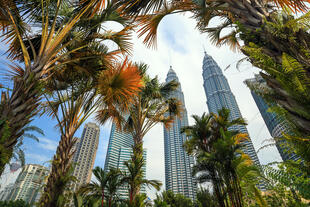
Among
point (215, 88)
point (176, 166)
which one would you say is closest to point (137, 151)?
point (176, 166)

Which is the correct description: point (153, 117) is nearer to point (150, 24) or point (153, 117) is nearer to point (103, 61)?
point (103, 61)

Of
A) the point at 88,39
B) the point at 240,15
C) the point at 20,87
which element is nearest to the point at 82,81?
the point at 88,39

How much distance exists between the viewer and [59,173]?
2904 millimetres

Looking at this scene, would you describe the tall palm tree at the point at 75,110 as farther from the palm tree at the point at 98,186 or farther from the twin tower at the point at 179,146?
the twin tower at the point at 179,146

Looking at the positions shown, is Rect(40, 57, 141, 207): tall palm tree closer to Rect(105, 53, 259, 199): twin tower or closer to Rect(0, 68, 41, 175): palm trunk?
Rect(0, 68, 41, 175): palm trunk

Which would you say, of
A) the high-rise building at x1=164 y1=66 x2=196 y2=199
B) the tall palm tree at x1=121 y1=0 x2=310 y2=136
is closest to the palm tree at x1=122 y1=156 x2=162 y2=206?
the tall palm tree at x1=121 y1=0 x2=310 y2=136

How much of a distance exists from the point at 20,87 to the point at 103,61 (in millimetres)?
2145

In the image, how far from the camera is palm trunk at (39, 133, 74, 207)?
271 centimetres

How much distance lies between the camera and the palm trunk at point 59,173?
107 inches

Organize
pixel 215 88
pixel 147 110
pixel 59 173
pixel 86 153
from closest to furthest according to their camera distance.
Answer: pixel 59 173, pixel 147 110, pixel 86 153, pixel 215 88

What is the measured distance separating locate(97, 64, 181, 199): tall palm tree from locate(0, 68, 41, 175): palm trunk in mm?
3475

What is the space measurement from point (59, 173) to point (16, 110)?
192 centimetres

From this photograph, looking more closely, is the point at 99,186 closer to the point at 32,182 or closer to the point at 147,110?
the point at 32,182

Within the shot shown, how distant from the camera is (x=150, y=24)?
2494mm
